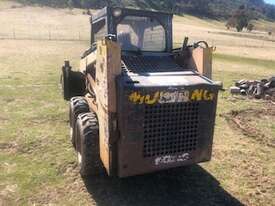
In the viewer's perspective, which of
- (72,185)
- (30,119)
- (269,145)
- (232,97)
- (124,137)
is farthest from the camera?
(232,97)

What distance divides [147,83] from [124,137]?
35.6 inches

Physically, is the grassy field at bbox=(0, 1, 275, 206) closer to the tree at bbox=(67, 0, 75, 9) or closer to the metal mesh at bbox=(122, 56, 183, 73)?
the metal mesh at bbox=(122, 56, 183, 73)

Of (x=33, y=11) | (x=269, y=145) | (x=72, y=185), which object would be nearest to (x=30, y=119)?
(x=72, y=185)

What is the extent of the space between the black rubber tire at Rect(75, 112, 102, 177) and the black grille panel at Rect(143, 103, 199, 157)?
1.03m

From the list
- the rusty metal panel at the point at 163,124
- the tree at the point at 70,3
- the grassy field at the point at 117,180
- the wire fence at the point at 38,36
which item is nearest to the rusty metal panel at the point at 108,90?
the rusty metal panel at the point at 163,124

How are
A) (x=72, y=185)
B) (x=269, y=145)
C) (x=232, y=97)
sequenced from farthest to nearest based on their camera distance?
(x=232, y=97) < (x=269, y=145) < (x=72, y=185)

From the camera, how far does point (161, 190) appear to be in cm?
710

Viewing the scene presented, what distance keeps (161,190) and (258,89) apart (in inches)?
359

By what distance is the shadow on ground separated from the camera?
→ 264 inches

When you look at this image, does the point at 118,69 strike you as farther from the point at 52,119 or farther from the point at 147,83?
the point at 52,119

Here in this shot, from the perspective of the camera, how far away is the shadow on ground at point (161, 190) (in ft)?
22.0

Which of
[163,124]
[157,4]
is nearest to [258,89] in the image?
[163,124]

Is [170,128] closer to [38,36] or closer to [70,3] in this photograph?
[38,36]

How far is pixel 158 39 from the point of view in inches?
316
